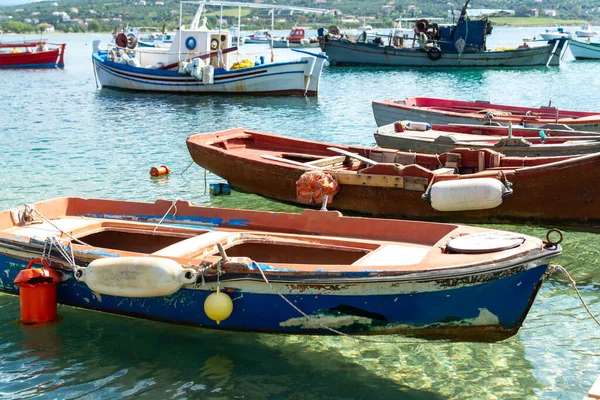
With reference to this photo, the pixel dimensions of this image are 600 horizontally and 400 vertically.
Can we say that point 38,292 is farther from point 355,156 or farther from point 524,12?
point 524,12

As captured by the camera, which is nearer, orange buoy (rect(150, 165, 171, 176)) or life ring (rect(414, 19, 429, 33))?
orange buoy (rect(150, 165, 171, 176))

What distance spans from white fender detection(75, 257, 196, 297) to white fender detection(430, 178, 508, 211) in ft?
12.0

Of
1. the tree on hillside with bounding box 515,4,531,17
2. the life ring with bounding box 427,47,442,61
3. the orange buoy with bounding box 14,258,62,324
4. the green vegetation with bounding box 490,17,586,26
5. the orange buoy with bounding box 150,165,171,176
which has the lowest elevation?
the orange buoy with bounding box 150,165,171,176

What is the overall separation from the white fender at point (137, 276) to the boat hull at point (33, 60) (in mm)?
46579

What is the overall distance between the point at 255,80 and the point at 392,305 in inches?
980

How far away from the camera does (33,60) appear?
1983 inches

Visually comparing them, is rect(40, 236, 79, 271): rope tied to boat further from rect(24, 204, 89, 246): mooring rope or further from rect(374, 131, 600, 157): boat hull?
rect(374, 131, 600, 157): boat hull

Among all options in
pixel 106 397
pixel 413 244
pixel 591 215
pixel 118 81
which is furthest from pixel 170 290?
pixel 118 81

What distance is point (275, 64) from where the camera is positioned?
3008 centimetres

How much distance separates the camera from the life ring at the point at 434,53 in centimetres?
4644

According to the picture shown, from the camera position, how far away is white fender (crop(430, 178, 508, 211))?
29.3 feet

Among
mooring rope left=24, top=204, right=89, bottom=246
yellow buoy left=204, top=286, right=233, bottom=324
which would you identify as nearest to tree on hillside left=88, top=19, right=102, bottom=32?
mooring rope left=24, top=204, right=89, bottom=246

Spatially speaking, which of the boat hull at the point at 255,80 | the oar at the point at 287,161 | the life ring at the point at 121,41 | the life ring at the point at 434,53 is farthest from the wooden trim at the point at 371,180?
the life ring at the point at 434,53

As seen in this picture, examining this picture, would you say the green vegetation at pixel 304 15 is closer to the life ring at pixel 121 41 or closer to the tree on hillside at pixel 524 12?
the tree on hillside at pixel 524 12
